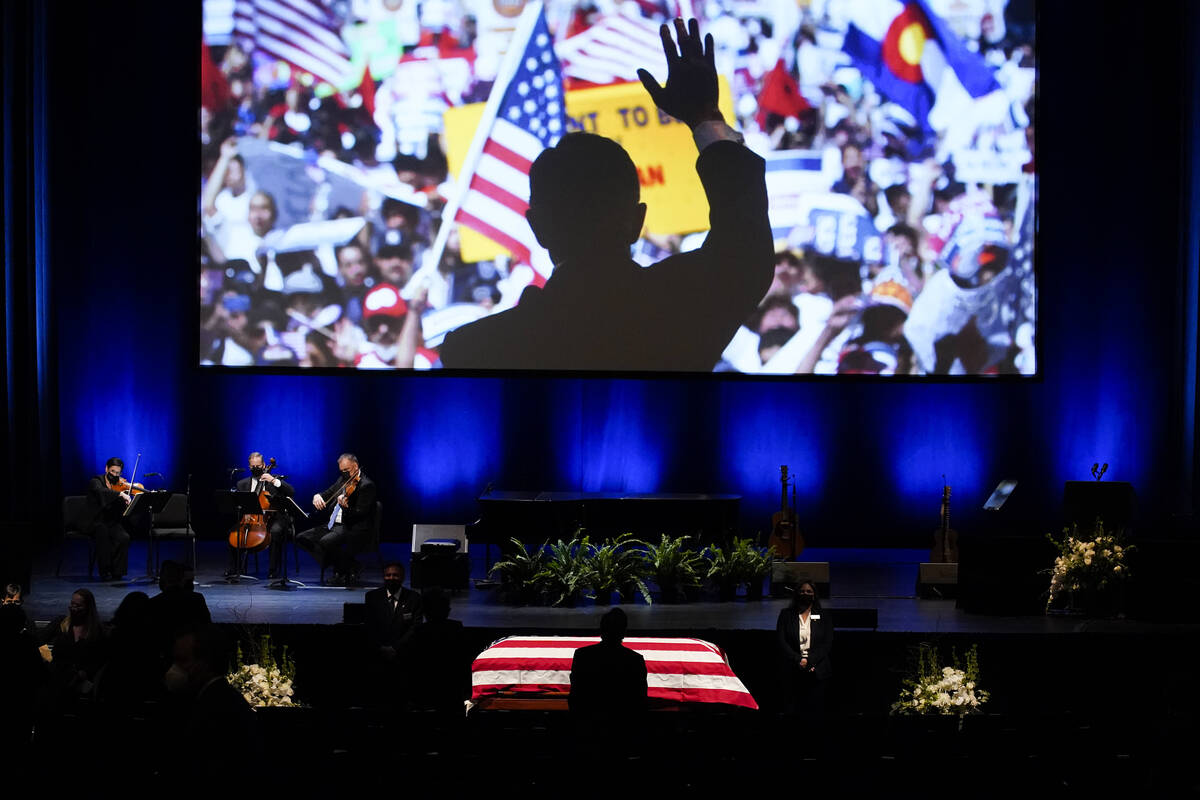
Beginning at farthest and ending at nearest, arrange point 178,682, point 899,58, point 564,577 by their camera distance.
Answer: point 899,58
point 564,577
point 178,682

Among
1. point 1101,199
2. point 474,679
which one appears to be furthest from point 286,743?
point 1101,199

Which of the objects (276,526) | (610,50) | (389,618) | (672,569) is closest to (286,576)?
(276,526)

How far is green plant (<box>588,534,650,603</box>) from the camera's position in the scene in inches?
386

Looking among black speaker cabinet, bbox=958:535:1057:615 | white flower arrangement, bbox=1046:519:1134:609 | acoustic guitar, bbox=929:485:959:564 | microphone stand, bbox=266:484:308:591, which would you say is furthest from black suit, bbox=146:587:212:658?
acoustic guitar, bbox=929:485:959:564

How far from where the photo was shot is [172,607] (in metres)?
6.21

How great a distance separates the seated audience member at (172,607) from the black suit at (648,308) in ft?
20.0

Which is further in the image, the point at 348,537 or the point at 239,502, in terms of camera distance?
the point at 348,537

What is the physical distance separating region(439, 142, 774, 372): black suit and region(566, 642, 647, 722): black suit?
704cm

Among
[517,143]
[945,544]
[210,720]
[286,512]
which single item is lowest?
[945,544]

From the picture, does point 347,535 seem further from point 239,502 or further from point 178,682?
point 178,682

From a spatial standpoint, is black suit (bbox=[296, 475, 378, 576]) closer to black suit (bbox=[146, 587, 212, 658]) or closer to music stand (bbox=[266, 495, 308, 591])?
music stand (bbox=[266, 495, 308, 591])

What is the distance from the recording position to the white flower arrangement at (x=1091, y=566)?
9352 mm

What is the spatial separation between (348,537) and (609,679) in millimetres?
5979

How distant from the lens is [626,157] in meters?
12.3
